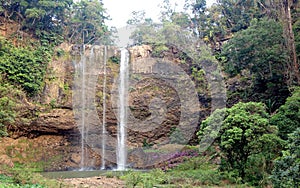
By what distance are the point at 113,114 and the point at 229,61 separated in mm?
8972

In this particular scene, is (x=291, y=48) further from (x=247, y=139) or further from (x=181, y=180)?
(x=181, y=180)

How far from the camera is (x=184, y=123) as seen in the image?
69.8ft

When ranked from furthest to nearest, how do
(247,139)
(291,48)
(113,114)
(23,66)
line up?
1. (113,114)
2. (23,66)
3. (291,48)
4. (247,139)

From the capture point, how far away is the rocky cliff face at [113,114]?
787 inches

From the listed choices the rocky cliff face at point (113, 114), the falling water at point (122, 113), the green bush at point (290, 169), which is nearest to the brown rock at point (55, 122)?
the rocky cliff face at point (113, 114)

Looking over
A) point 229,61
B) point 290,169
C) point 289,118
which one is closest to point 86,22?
point 229,61

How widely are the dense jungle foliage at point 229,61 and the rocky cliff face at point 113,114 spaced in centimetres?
125

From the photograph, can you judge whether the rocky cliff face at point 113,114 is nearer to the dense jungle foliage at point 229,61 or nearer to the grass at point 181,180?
the dense jungle foliage at point 229,61

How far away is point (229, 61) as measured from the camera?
20.8 metres

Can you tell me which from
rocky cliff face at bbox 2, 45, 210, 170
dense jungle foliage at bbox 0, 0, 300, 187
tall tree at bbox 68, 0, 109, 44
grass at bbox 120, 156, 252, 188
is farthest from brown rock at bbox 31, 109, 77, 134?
grass at bbox 120, 156, 252, 188

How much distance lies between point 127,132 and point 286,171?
16083 millimetres

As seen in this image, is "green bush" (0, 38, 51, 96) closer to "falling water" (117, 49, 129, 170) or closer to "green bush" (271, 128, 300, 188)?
"falling water" (117, 49, 129, 170)

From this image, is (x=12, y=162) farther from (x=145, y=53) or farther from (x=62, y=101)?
(x=145, y=53)

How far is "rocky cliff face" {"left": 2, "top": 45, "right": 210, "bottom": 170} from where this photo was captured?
19984 mm
